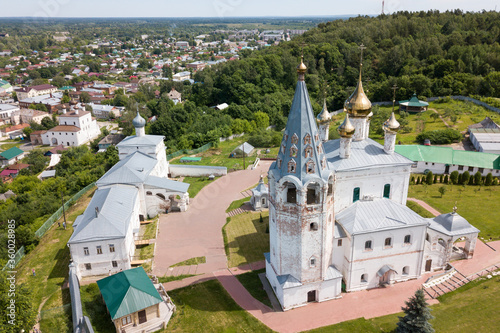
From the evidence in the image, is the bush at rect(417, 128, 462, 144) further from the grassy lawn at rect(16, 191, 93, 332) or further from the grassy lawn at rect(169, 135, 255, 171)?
the grassy lawn at rect(16, 191, 93, 332)

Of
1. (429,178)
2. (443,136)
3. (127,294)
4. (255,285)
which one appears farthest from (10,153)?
(443,136)

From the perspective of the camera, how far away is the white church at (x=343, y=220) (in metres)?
19.0

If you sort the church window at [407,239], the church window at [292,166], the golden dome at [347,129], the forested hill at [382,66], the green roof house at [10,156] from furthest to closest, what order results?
the forested hill at [382,66]
the green roof house at [10,156]
the golden dome at [347,129]
the church window at [407,239]
the church window at [292,166]

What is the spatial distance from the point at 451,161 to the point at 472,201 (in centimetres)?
746

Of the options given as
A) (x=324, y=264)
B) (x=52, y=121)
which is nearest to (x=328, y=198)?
(x=324, y=264)

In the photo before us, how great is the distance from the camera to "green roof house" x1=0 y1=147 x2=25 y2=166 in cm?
5988

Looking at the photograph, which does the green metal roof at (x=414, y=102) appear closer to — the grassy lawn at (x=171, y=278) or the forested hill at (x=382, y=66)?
the forested hill at (x=382, y=66)

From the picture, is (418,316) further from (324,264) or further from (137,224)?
(137,224)

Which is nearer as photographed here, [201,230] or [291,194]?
[291,194]

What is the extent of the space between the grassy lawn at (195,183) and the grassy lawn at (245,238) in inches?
296

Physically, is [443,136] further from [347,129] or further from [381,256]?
[381,256]

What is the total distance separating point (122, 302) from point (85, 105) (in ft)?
268

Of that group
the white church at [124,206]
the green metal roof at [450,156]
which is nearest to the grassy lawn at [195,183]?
the white church at [124,206]

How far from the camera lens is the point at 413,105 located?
62.5 metres
